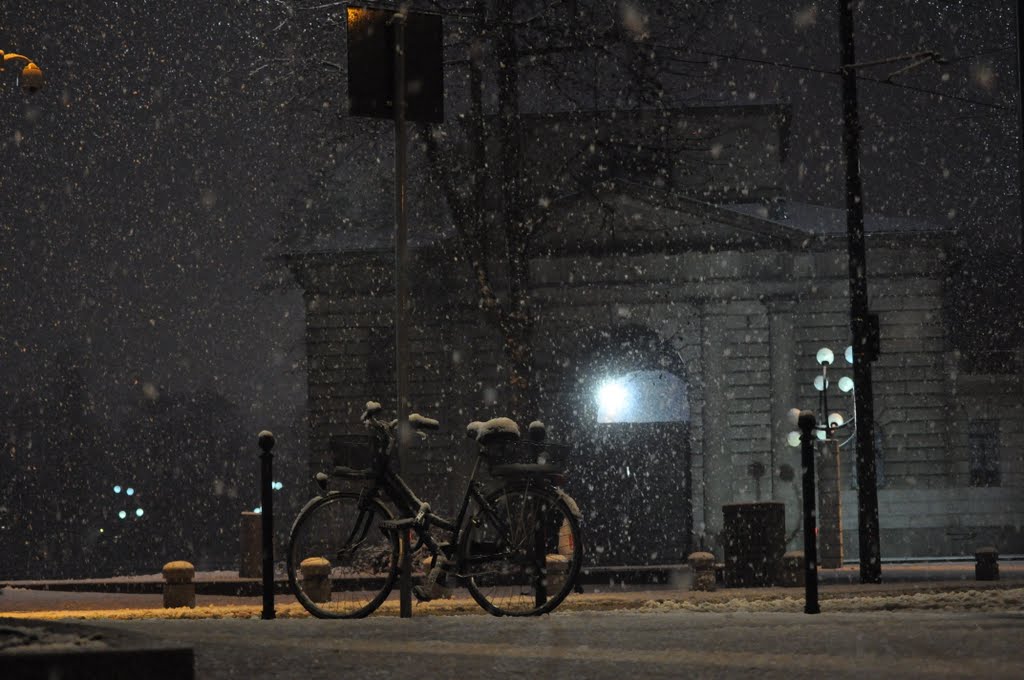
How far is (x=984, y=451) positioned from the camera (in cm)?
3978

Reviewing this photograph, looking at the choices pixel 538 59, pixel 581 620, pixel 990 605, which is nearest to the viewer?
pixel 581 620

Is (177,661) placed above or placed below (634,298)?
below

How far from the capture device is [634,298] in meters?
39.0

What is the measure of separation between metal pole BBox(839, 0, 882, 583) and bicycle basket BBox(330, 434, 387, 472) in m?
10.3

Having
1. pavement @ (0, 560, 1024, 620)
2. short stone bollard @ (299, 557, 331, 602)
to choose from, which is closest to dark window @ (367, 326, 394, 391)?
pavement @ (0, 560, 1024, 620)

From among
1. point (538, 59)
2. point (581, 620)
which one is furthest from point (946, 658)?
point (538, 59)

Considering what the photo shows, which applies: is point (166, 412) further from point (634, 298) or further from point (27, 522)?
point (634, 298)

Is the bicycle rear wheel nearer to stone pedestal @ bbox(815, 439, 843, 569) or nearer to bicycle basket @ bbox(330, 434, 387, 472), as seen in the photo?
bicycle basket @ bbox(330, 434, 387, 472)

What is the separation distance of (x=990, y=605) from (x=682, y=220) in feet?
97.6

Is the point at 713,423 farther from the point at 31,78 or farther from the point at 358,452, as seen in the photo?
the point at 358,452

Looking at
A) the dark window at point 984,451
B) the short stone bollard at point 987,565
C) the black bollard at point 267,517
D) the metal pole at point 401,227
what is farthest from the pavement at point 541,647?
the dark window at point 984,451

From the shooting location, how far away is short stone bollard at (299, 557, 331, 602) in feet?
43.7

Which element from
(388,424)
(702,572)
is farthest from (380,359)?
(388,424)

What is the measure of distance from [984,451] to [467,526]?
3375 centimetres
